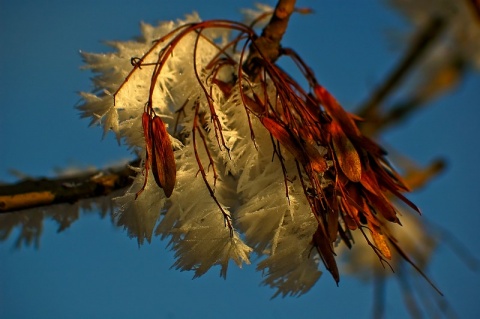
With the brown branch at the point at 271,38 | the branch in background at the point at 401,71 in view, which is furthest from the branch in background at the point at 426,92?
the brown branch at the point at 271,38

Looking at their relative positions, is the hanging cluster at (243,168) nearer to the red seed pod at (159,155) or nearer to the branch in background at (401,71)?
the red seed pod at (159,155)

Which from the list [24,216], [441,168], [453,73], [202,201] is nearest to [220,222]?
[202,201]

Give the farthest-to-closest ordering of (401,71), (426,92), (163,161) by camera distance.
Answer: (426,92) → (401,71) → (163,161)

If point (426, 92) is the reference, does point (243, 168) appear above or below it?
below

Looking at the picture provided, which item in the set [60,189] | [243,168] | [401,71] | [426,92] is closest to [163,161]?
[243,168]

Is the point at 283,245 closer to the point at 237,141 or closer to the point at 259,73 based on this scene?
the point at 237,141

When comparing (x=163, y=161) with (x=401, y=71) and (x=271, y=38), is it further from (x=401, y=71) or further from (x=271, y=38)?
(x=401, y=71)
